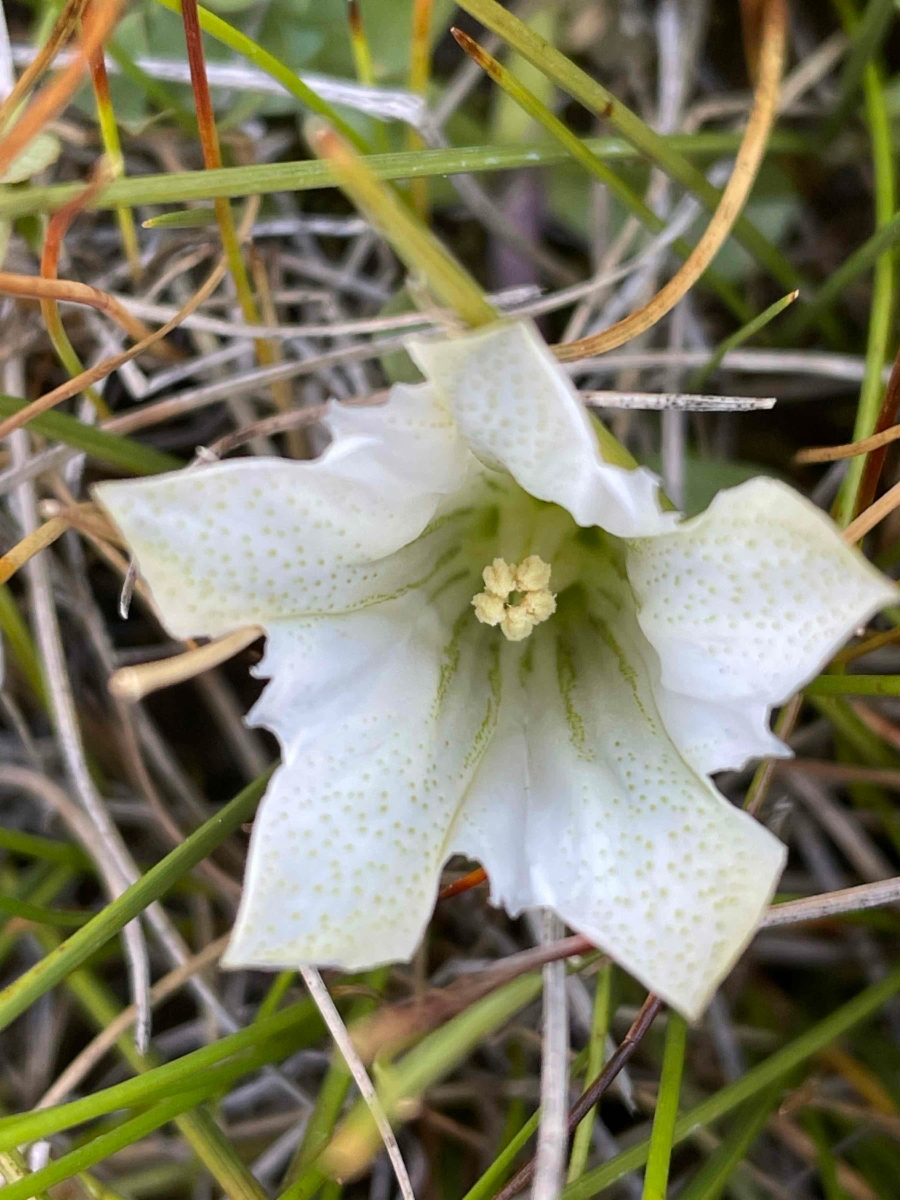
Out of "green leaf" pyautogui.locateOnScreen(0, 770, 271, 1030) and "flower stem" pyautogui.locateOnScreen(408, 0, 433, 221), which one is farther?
"flower stem" pyautogui.locateOnScreen(408, 0, 433, 221)

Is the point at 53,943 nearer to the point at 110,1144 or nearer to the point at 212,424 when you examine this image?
the point at 110,1144

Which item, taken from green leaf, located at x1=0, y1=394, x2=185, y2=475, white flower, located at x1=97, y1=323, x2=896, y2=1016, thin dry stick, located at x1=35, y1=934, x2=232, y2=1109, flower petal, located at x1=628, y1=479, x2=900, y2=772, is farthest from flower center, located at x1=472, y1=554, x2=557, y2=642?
thin dry stick, located at x1=35, y1=934, x2=232, y2=1109

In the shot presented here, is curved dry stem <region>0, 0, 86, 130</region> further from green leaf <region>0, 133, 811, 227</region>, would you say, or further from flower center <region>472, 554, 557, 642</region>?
flower center <region>472, 554, 557, 642</region>

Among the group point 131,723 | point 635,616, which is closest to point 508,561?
point 635,616

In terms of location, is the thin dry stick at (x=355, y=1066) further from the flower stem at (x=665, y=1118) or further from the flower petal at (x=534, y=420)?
the flower petal at (x=534, y=420)

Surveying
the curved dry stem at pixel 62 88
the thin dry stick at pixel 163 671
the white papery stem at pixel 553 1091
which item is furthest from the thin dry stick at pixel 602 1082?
the curved dry stem at pixel 62 88

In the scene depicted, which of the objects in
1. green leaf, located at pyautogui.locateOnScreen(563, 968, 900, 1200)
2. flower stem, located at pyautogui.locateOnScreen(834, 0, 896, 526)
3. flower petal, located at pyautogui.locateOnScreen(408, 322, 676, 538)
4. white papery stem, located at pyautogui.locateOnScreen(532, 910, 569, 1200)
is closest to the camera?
flower petal, located at pyautogui.locateOnScreen(408, 322, 676, 538)

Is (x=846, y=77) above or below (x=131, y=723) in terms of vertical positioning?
above

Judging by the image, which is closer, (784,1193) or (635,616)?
(635,616)
